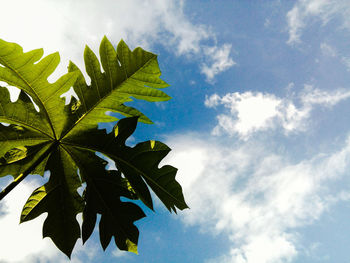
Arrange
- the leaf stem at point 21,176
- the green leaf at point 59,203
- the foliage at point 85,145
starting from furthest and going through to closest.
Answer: the green leaf at point 59,203 → the foliage at point 85,145 → the leaf stem at point 21,176

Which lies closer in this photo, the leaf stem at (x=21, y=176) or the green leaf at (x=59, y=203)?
the leaf stem at (x=21, y=176)

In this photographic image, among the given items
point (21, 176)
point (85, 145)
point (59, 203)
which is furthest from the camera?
point (59, 203)

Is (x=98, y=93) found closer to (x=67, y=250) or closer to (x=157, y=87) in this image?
(x=157, y=87)

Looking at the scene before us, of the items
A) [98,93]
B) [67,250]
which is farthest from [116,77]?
[67,250]

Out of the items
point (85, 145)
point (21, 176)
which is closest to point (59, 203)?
point (21, 176)

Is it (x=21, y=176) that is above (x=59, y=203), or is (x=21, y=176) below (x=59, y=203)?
below

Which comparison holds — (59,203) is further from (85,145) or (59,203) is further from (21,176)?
(85,145)

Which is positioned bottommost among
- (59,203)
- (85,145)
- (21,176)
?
(21,176)

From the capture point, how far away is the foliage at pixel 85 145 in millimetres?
2660

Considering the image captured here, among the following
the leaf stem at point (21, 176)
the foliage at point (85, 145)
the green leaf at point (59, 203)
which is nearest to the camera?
the leaf stem at point (21, 176)

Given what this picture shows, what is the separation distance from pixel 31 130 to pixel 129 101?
3.36ft

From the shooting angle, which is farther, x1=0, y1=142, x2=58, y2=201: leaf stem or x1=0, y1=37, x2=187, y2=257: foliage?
x1=0, y1=37, x2=187, y2=257: foliage

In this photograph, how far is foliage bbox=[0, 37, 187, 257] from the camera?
266 centimetres

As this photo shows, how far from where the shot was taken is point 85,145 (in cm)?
289
